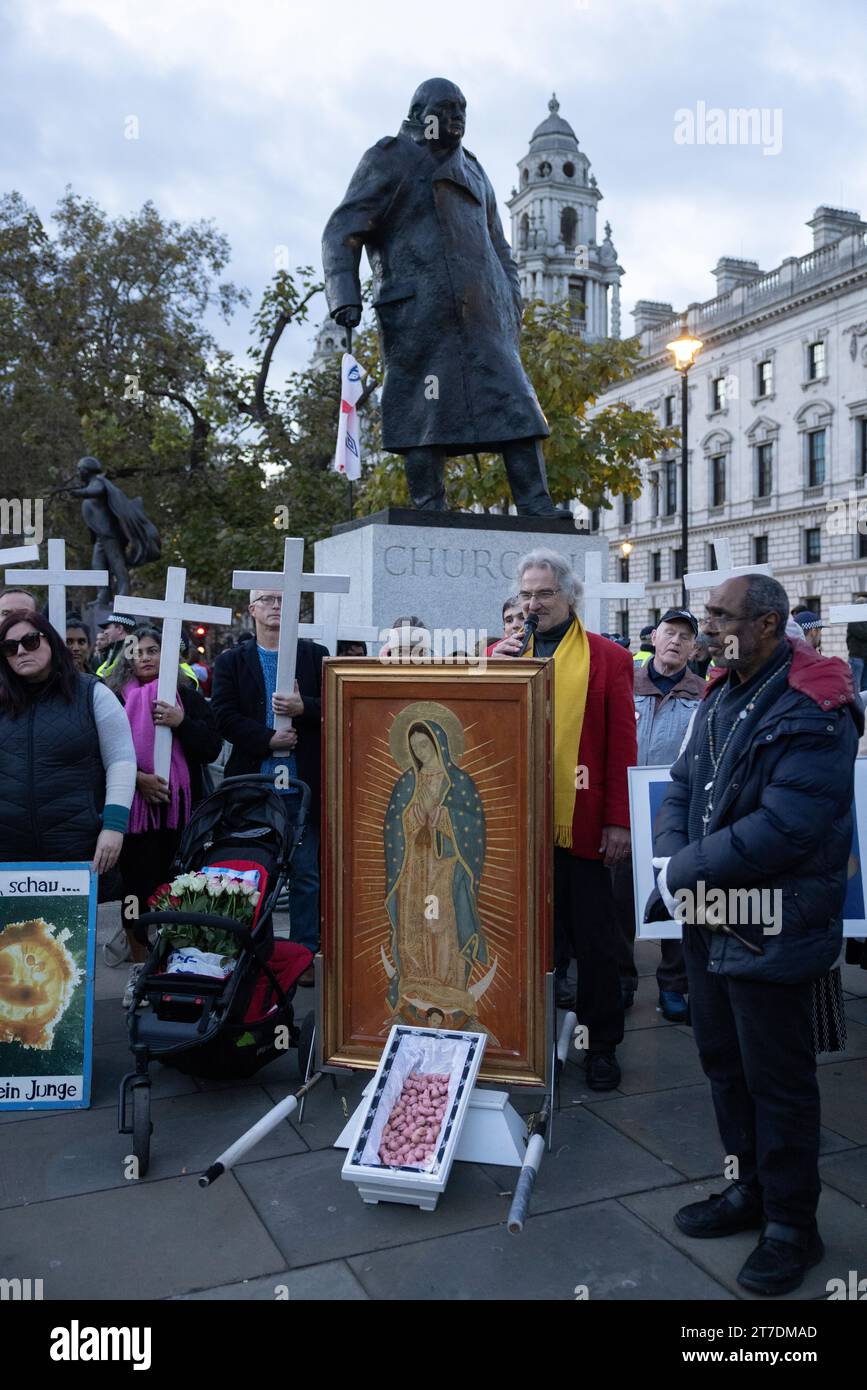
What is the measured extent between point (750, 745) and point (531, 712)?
2.96 feet

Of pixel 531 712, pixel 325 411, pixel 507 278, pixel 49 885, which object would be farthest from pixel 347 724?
pixel 325 411

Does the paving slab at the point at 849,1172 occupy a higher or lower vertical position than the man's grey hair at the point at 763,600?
lower

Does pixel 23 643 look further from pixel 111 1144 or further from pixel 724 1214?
pixel 724 1214

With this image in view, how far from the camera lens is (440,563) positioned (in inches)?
252

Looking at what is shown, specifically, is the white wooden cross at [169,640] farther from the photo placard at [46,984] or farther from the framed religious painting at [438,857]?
the framed religious painting at [438,857]

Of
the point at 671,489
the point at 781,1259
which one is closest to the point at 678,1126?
the point at 781,1259

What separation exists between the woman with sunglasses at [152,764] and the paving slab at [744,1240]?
9.87 feet

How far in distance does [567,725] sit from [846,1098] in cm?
185

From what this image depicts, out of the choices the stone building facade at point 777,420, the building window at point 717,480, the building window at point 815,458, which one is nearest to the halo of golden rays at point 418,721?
the stone building facade at point 777,420

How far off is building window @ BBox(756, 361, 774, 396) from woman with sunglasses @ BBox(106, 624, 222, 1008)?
5038 centimetres

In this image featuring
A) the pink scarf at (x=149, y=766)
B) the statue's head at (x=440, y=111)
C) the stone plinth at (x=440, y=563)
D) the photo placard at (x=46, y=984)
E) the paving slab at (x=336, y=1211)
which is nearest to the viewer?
the paving slab at (x=336, y=1211)

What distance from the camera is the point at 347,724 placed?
3932 mm

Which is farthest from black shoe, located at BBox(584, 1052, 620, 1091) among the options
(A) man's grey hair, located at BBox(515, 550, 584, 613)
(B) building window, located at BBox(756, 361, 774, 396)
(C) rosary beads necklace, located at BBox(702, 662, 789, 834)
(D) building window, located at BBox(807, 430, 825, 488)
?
(B) building window, located at BBox(756, 361, 774, 396)

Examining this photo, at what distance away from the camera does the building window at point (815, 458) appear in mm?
48500
